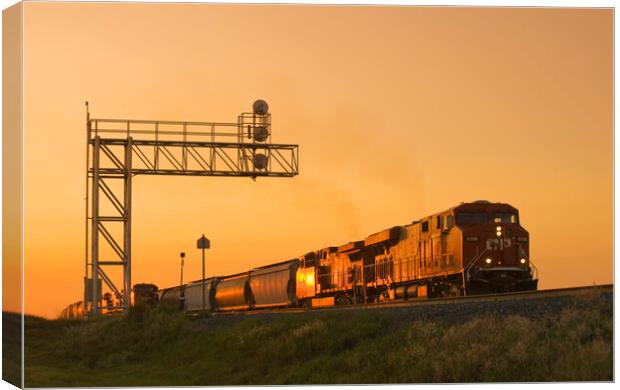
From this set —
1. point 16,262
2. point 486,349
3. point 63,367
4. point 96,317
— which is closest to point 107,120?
point 96,317

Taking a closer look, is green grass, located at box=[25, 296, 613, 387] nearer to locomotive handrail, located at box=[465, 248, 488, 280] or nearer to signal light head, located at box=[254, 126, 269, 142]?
locomotive handrail, located at box=[465, 248, 488, 280]

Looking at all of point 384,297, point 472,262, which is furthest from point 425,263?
point 384,297

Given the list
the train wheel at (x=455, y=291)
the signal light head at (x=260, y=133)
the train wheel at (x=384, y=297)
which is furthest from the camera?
the signal light head at (x=260, y=133)

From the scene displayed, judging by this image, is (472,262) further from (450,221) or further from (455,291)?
(450,221)

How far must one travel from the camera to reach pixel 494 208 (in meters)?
34.2

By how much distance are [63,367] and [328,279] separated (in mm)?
15436

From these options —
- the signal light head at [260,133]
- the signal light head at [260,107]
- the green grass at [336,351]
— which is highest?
the signal light head at [260,107]

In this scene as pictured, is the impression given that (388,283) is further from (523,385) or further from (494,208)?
(523,385)

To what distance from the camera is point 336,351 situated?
24.5 meters

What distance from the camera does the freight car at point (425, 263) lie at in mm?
32781

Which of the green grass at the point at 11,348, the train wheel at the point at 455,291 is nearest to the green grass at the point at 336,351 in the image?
the green grass at the point at 11,348

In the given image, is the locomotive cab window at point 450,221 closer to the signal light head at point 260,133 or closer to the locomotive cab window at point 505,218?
the locomotive cab window at point 505,218

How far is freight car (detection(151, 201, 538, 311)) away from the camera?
32781mm

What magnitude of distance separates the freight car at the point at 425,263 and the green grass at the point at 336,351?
6.17m
